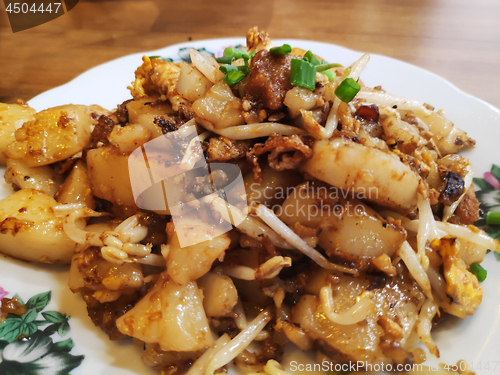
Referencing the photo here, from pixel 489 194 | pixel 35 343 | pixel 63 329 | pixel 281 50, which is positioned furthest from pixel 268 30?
pixel 35 343

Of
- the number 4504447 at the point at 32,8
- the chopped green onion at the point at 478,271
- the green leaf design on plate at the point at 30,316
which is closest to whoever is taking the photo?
the green leaf design on plate at the point at 30,316

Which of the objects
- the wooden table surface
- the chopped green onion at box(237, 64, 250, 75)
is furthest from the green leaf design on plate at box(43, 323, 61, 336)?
the wooden table surface

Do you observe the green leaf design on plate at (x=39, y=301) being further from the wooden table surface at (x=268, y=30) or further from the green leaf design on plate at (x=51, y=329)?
the wooden table surface at (x=268, y=30)

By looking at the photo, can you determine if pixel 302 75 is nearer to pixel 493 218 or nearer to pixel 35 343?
pixel 493 218

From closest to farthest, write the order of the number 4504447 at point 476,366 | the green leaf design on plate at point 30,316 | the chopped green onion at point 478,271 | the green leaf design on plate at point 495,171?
the number 4504447 at point 476,366, the green leaf design on plate at point 30,316, the chopped green onion at point 478,271, the green leaf design on plate at point 495,171

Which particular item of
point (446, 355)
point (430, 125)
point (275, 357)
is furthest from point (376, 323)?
point (430, 125)

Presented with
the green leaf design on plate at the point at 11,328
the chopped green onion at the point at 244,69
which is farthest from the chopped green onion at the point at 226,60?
the green leaf design on plate at the point at 11,328

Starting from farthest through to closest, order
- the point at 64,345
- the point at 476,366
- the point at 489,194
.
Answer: the point at 489,194 < the point at 64,345 < the point at 476,366

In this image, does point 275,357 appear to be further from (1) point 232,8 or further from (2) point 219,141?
(1) point 232,8
